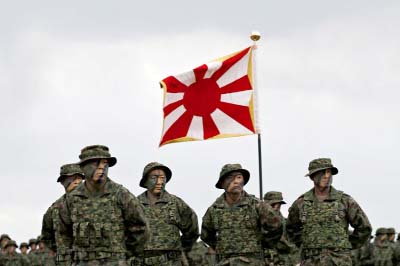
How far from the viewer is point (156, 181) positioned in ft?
72.8

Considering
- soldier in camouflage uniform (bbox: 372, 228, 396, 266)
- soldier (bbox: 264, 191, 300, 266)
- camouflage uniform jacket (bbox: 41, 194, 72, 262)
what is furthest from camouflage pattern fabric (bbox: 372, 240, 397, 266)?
camouflage uniform jacket (bbox: 41, 194, 72, 262)

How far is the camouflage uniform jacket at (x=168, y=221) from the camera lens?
22094mm

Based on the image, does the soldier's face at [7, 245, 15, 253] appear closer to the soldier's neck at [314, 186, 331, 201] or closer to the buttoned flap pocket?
the soldier's neck at [314, 186, 331, 201]

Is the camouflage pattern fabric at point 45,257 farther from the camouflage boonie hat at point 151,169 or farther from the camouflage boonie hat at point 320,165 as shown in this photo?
the camouflage boonie hat at point 320,165

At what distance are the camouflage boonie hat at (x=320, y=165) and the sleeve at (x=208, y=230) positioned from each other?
1.88 meters

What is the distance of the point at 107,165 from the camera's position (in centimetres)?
1722

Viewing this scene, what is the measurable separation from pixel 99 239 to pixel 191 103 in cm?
858

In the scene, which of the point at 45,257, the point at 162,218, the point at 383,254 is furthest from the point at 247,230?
the point at 45,257

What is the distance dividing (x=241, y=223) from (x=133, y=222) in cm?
409

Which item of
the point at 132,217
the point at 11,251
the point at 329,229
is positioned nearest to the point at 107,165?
the point at 132,217

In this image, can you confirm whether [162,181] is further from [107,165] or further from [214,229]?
[107,165]

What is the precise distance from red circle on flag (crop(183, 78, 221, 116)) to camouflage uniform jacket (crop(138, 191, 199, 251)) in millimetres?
3147

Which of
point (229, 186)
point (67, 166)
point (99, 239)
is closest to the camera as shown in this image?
point (99, 239)

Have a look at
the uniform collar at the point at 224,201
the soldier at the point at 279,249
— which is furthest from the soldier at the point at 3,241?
the uniform collar at the point at 224,201
